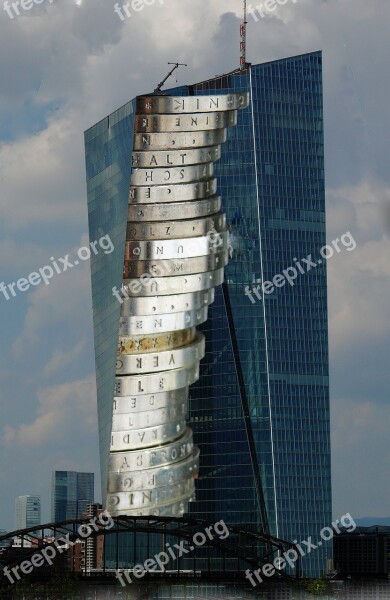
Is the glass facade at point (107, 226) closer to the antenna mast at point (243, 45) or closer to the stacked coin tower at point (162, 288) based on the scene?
the stacked coin tower at point (162, 288)

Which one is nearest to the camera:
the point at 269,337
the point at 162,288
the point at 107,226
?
the point at 107,226

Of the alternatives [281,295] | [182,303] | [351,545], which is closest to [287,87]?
[281,295]

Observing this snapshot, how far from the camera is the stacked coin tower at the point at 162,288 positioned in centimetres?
12312

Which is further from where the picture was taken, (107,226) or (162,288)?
(162,288)

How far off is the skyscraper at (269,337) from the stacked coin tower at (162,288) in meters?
15.8

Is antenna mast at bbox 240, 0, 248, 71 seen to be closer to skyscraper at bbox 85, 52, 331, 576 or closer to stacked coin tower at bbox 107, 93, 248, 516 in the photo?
skyscraper at bbox 85, 52, 331, 576

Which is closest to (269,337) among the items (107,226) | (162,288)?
(162,288)

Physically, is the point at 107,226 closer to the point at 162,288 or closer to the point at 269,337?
the point at 162,288

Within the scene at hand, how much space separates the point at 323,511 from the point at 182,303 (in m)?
29.8

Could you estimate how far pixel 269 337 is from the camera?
481ft

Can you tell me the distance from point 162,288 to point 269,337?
22912 mm

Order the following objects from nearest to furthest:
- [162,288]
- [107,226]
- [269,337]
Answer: [107,226] → [162,288] → [269,337]

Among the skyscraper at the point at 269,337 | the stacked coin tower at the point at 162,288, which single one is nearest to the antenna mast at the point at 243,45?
the skyscraper at the point at 269,337

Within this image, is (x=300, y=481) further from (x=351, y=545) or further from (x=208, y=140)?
(x=351, y=545)
